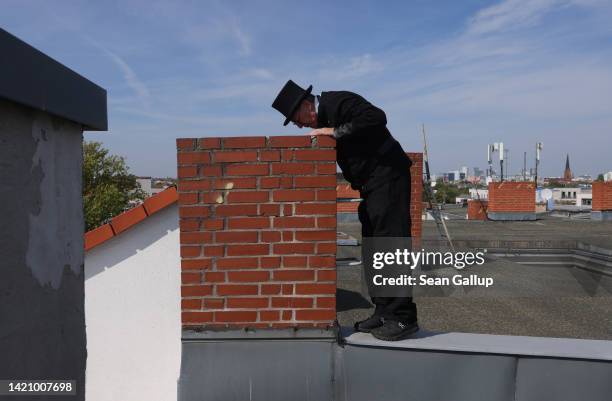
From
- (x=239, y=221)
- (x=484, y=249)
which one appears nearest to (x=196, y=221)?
(x=239, y=221)

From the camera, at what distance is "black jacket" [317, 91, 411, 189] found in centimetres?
270

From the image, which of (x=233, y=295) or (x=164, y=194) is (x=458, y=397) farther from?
(x=164, y=194)

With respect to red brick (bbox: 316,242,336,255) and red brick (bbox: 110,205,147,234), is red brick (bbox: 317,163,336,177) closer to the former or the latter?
red brick (bbox: 316,242,336,255)

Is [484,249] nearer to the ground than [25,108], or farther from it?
nearer to the ground

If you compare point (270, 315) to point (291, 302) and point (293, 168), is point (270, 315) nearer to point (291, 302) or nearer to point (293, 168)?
point (291, 302)

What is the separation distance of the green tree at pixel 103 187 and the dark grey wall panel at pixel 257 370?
21.2m

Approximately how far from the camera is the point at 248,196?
2.66 metres

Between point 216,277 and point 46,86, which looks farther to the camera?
point 216,277

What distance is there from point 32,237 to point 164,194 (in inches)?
101

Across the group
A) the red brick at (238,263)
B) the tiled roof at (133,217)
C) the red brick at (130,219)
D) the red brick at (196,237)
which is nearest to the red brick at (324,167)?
the red brick at (238,263)

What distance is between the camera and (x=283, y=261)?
266 centimetres

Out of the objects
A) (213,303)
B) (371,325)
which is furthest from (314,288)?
(213,303)

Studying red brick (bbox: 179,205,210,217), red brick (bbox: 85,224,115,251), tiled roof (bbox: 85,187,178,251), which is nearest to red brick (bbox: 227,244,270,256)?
red brick (bbox: 179,205,210,217)

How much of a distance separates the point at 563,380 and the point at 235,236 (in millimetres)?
1914
